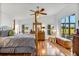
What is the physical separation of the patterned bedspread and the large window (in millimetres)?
893

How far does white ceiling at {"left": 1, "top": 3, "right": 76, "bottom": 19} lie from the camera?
392 centimetres

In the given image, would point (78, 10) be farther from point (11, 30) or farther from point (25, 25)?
point (11, 30)

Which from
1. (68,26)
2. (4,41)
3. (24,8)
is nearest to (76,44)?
(68,26)

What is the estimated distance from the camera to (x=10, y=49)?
4.49 metres

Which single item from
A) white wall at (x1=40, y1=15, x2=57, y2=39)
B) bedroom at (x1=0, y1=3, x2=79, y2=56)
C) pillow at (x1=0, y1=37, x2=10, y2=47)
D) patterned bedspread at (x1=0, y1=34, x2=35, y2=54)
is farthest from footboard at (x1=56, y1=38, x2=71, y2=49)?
pillow at (x1=0, y1=37, x2=10, y2=47)

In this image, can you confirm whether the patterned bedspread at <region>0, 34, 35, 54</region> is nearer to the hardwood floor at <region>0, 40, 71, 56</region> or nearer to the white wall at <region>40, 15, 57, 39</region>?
the hardwood floor at <region>0, 40, 71, 56</region>

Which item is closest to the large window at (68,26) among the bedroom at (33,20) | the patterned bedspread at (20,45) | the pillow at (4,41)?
the bedroom at (33,20)

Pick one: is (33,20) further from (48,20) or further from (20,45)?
(20,45)

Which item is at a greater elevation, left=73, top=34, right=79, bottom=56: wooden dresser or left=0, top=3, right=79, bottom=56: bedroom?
left=0, top=3, right=79, bottom=56: bedroom

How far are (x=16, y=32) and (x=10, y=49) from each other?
68cm

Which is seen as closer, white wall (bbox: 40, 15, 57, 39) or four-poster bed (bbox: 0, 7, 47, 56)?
white wall (bbox: 40, 15, 57, 39)

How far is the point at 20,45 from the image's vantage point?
4.52m

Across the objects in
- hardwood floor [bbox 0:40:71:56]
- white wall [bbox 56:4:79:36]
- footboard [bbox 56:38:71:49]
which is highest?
white wall [bbox 56:4:79:36]

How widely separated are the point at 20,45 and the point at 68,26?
1462 mm
